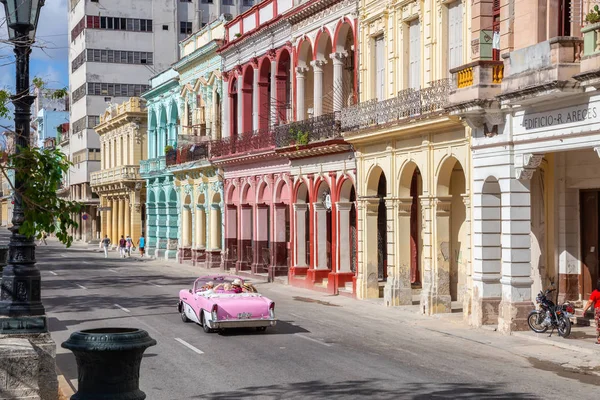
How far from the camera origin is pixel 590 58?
708 inches

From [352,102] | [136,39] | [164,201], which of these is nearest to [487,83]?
[352,102]

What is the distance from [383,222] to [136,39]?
46.2m

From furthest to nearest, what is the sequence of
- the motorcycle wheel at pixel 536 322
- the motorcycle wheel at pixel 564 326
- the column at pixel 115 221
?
the column at pixel 115 221
the motorcycle wheel at pixel 536 322
the motorcycle wheel at pixel 564 326

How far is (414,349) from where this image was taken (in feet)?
62.8

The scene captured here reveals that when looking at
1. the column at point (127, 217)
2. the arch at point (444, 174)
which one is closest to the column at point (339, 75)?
the arch at point (444, 174)

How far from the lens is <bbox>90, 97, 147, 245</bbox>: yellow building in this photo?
65.7 m

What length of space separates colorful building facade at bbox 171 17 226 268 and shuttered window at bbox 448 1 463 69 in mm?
22110

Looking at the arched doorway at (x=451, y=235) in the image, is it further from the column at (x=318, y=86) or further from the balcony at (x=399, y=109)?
the column at (x=318, y=86)

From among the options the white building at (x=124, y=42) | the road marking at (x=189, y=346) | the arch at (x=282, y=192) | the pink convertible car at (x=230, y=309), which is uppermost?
the white building at (x=124, y=42)

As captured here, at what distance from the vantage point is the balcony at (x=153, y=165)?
57344 mm

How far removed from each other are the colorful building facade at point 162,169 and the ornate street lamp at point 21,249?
41.8 meters

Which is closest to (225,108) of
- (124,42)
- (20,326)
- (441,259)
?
(441,259)

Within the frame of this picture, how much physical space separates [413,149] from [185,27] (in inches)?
2152

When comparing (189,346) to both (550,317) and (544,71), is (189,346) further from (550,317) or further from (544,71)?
(544,71)
